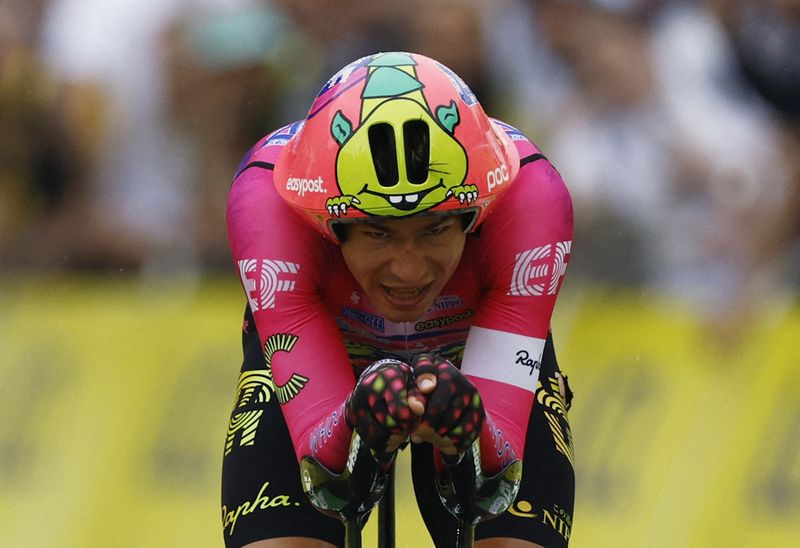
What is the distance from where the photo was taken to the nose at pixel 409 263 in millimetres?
3867

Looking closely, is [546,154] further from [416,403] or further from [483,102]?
[416,403]

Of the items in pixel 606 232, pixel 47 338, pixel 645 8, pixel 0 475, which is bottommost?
pixel 0 475

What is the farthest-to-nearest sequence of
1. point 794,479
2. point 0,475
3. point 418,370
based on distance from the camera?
1. point 0,475
2. point 794,479
3. point 418,370

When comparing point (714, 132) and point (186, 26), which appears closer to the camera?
point (714, 132)

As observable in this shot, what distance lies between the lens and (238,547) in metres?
4.23

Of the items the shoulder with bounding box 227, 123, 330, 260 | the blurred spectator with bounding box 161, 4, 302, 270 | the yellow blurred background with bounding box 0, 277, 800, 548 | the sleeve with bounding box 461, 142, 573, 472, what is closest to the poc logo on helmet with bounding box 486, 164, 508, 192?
the sleeve with bounding box 461, 142, 573, 472

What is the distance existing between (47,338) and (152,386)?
628mm

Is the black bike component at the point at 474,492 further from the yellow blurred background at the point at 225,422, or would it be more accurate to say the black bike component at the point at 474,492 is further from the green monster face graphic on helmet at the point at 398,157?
the yellow blurred background at the point at 225,422

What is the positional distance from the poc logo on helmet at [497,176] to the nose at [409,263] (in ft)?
0.81

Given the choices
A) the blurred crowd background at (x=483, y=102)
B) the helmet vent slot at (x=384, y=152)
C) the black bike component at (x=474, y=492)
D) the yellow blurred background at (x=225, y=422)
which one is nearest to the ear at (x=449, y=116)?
the helmet vent slot at (x=384, y=152)

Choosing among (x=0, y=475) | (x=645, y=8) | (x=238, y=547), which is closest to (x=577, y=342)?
(x=645, y=8)

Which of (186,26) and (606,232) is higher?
(186,26)

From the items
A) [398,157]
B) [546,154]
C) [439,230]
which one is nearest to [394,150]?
[398,157]

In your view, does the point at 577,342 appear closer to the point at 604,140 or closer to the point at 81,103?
the point at 604,140
